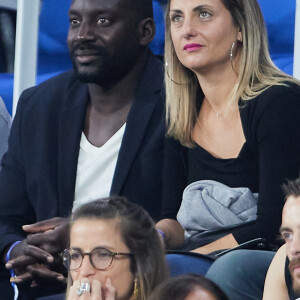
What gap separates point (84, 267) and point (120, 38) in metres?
1.17

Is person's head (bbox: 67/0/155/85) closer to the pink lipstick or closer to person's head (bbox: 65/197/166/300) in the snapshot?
the pink lipstick

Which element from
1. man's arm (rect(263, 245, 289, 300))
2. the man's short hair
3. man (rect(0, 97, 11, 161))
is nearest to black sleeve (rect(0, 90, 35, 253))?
man (rect(0, 97, 11, 161))

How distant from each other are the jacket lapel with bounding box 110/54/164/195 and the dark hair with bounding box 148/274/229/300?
123 cm

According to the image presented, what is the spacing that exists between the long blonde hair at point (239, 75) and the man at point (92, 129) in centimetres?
16

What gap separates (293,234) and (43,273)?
997mm

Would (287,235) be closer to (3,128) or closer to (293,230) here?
(293,230)

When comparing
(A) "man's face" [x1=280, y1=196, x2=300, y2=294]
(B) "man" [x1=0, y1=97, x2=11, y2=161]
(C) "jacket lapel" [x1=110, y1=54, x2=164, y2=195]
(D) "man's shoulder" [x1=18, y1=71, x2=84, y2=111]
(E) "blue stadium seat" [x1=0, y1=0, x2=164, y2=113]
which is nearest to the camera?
(A) "man's face" [x1=280, y1=196, x2=300, y2=294]

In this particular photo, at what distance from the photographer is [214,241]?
2.71 metres

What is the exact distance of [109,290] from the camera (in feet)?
7.45

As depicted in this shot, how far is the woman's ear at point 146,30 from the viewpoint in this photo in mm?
3273

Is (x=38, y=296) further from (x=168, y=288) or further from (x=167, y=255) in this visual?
(x=168, y=288)

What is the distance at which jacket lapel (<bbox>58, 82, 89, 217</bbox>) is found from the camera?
319cm

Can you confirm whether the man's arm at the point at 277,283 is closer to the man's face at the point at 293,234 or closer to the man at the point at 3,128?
the man's face at the point at 293,234

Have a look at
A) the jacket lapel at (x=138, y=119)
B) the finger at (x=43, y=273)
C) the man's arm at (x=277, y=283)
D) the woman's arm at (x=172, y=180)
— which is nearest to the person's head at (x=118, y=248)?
the man's arm at (x=277, y=283)
